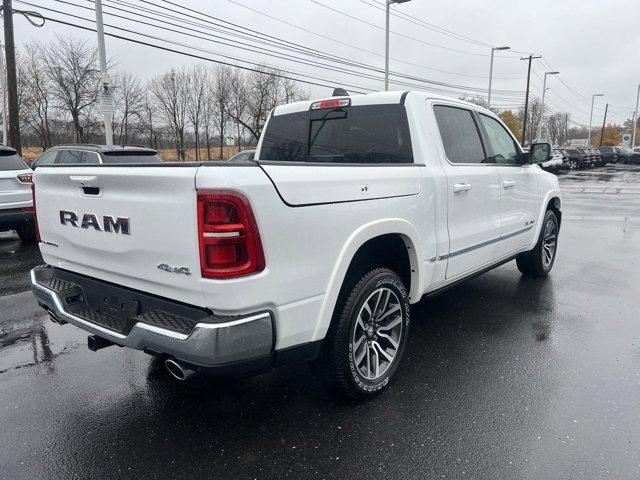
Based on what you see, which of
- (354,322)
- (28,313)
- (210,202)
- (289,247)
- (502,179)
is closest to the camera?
(210,202)

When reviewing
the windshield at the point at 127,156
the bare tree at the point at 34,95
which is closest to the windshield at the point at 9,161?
the windshield at the point at 127,156

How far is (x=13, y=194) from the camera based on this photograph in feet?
24.9

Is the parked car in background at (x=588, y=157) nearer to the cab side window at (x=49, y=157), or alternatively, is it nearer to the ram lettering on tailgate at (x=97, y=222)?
the cab side window at (x=49, y=157)

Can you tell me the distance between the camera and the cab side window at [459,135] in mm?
3811

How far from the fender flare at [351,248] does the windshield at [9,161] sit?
7250mm

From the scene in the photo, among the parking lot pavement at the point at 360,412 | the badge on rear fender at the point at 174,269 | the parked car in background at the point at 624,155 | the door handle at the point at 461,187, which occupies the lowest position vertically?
the parking lot pavement at the point at 360,412

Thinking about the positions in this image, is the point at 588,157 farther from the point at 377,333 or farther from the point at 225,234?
the point at 225,234

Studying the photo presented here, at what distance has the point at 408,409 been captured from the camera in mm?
2992

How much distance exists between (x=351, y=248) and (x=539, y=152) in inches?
129

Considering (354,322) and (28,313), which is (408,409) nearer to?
(354,322)

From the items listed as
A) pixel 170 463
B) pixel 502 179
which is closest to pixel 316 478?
pixel 170 463

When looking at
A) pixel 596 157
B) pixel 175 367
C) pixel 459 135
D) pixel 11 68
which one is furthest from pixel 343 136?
pixel 596 157

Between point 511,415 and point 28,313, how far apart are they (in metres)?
4.59

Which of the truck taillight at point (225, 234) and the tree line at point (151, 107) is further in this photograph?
the tree line at point (151, 107)
